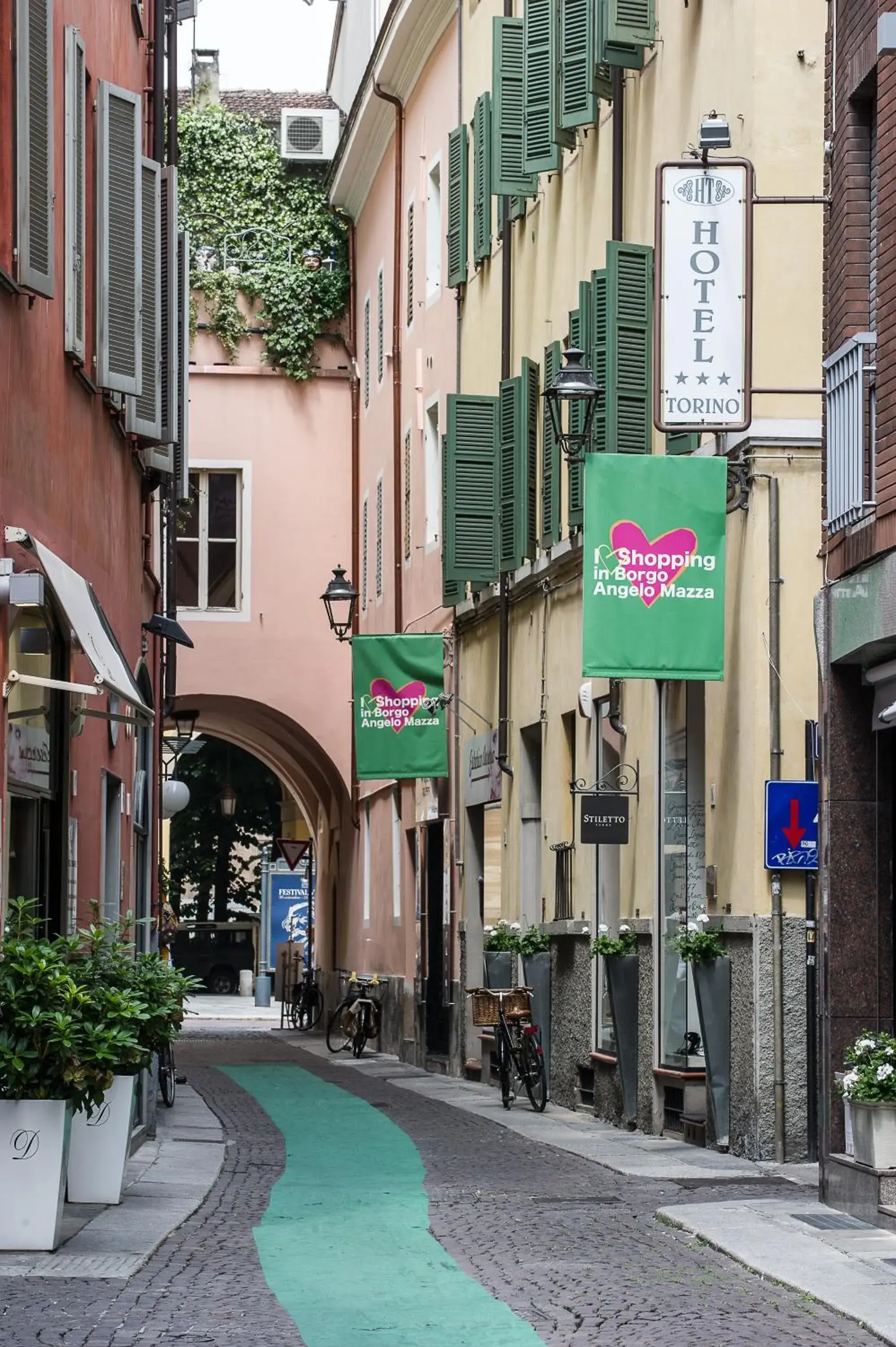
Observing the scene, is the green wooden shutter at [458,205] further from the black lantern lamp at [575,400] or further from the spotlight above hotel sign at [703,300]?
the spotlight above hotel sign at [703,300]

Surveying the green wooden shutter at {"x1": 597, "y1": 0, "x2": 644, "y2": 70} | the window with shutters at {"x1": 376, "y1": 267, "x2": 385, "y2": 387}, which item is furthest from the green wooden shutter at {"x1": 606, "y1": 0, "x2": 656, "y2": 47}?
the window with shutters at {"x1": 376, "y1": 267, "x2": 385, "y2": 387}

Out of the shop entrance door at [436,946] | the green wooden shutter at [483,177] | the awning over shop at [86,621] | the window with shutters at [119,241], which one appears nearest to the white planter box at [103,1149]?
the awning over shop at [86,621]

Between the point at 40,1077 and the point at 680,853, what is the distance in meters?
7.73

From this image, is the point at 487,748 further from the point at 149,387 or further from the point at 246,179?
the point at 246,179

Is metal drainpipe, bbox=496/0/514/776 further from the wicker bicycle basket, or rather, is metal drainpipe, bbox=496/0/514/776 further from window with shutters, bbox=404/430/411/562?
window with shutters, bbox=404/430/411/562

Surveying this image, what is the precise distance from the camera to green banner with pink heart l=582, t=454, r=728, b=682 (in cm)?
1558

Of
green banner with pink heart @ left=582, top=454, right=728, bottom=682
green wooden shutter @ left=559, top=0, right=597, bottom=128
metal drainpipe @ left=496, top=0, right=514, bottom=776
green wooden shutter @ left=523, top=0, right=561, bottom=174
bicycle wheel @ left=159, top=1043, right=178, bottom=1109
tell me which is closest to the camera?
green banner with pink heart @ left=582, top=454, right=728, bottom=682

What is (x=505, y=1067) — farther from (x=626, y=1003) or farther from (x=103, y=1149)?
(x=103, y=1149)

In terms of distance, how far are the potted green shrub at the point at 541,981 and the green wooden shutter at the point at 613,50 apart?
292 inches

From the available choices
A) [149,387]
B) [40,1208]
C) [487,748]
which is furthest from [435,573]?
[40,1208]

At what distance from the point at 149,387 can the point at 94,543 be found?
1138 millimetres

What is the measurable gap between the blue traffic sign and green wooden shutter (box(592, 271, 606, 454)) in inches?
163

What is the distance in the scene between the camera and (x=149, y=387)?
15297mm

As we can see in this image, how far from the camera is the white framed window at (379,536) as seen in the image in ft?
104
